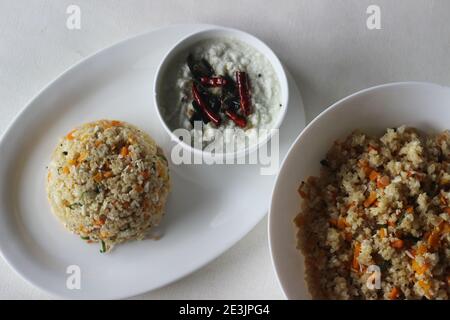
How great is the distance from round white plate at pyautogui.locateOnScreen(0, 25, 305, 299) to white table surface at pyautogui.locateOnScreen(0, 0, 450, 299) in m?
0.16

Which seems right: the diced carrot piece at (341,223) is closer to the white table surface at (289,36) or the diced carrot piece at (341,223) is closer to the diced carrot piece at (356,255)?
the diced carrot piece at (356,255)

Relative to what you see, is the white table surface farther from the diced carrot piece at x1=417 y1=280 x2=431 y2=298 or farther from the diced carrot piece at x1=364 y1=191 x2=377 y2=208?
the diced carrot piece at x1=417 y1=280 x2=431 y2=298

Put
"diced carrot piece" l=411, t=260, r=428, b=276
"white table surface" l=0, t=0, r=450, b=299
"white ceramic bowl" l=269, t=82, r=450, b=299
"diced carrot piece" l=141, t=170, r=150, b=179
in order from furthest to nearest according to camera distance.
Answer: "white table surface" l=0, t=0, r=450, b=299
"diced carrot piece" l=141, t=170, r=150, b=179
"white ceramic bowl" l=269, t=82, r=450, b=299
"diced carrot piece" l=411, t=260, r=428, b=276

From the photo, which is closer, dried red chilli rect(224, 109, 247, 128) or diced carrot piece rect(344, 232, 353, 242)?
diced carrot piece rect(344, 232, 353, 242)

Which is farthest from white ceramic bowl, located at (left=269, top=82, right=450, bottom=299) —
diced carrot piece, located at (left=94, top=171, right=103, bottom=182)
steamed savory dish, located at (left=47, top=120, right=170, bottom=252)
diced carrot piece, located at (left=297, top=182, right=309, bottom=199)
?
diced carrot piece, located at (left=94, top=171, right=103, bottom=182)

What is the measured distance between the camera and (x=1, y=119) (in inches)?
88.9

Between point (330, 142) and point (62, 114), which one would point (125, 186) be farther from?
point (330, 142)

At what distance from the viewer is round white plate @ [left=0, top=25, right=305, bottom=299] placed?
2.06 m

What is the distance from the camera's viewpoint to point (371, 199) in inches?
71.7

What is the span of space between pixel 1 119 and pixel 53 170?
16.8 inches

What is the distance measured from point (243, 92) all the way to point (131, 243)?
0.73m

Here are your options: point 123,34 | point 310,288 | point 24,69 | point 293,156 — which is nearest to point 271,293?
point 310,288

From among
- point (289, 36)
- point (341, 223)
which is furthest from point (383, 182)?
point (289, 36)

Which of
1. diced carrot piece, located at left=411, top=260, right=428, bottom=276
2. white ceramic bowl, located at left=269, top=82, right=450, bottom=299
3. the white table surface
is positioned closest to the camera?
diced carrot piece, located at left=411, top=260, right=428, bottom=276
